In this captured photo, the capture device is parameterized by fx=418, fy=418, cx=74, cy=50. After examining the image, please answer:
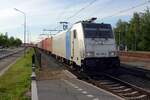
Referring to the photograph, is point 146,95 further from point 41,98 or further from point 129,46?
point 129,46

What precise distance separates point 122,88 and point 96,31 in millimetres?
6428

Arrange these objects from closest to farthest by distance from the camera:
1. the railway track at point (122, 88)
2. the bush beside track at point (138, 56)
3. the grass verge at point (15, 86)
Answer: the grass verge at point (15, 86) → the railway track at point (122, 88) → the bush beside track at point (138, 56)

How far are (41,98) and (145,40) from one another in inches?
2790

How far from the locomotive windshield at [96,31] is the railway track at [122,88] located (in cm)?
234

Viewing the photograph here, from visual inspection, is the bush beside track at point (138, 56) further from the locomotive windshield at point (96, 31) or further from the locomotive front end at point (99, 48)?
the locomotive front end at point (99, 48)

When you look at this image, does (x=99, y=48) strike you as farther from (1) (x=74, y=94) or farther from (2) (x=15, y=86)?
(1) (x=74, y=94)

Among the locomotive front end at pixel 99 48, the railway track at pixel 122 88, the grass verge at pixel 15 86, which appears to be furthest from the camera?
the locomotive front end at pixel 99 48

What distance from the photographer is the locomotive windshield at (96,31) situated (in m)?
24.4

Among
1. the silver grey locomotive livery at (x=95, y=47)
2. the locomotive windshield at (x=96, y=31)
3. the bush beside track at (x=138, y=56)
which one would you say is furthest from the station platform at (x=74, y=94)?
the bush beside track at (x=138, y=56)

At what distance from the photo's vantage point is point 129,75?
24969 millimetres

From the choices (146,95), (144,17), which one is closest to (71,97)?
(146,95)

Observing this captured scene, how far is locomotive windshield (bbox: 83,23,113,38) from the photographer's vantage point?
80.1 feet

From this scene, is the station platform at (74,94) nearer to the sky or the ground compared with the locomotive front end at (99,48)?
nearer to the ground

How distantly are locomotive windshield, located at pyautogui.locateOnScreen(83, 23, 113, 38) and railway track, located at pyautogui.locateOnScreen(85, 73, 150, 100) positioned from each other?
234cm
